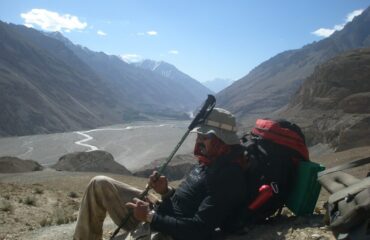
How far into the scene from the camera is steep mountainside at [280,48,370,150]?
36.7m

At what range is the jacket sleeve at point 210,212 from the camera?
4484mm

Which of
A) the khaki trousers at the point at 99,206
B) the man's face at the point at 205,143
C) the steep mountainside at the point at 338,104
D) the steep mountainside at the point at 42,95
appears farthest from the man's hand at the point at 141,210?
the steep mountainside at the point at 42,95

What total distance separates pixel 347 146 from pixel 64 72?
490 ft

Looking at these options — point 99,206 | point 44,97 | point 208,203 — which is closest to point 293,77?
point 44,97

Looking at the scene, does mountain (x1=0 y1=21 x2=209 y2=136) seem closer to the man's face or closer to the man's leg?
the man's leg

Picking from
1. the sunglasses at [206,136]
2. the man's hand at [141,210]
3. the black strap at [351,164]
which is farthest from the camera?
the sunglasses at [206,136]

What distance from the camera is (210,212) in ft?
14.7

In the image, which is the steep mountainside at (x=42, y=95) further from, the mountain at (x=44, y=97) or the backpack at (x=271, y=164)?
the backpack at (x=271, y=164)

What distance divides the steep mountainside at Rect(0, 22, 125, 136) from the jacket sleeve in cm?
10259

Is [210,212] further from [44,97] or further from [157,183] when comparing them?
[44,97]

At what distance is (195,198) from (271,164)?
86cm

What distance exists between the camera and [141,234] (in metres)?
4.84

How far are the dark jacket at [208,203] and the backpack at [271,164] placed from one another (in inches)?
11.1

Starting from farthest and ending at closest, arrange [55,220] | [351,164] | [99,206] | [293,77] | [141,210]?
[293,77]
[55,220]
[99,206]
[141,210]
[351,164]
